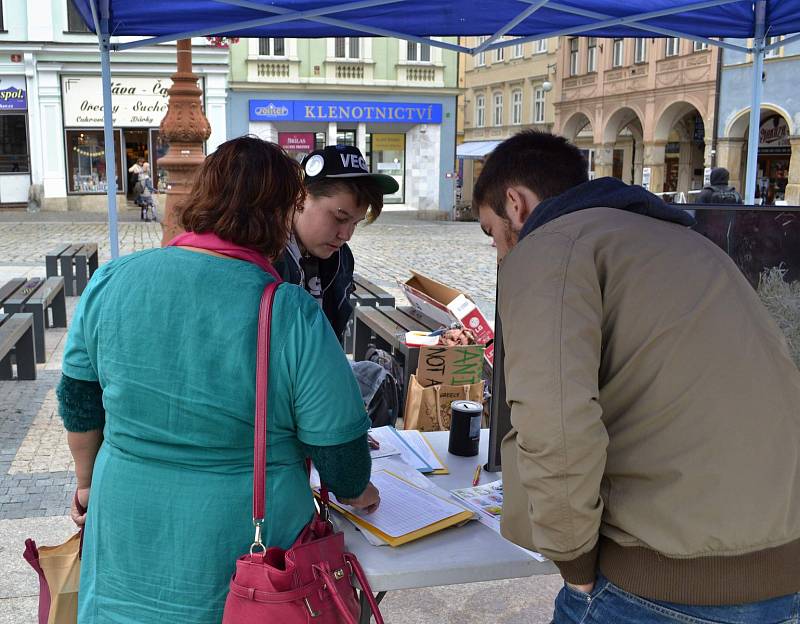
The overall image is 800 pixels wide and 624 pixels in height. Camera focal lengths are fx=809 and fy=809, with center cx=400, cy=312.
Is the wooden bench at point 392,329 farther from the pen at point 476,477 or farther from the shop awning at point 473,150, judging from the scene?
the shop awning at point 473,150

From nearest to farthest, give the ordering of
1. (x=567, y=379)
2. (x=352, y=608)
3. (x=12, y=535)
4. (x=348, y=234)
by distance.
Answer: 1. (x=567, y=379)
2. (x=352, y=608)
3. (x=348, y=234)
4. (x=12, y=535)

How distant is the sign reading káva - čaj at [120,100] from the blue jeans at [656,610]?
2479 cm

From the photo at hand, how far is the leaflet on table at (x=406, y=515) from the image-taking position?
2.00 m

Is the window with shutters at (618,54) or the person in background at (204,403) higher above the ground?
the window with shutters at (618,54)

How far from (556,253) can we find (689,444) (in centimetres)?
40

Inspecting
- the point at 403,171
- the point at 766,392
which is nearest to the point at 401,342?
the point at 766,392

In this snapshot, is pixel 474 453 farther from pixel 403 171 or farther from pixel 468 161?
pixel 468 161

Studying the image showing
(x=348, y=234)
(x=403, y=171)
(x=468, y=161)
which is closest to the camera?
(x=348, y=234)

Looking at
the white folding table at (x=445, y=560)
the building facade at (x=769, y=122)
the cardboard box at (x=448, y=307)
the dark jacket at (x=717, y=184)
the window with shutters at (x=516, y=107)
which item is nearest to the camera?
the white folding table at (x=445, y=560)

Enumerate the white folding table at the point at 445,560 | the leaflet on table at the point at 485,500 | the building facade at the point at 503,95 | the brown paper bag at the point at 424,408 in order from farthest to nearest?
the building facade at the point at 503,95 → the brown paper bag at the point at 424,408 → the leaflet on table at the point at 485,500 → the white folding table at the point at 445,560

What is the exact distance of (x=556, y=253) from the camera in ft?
4.75

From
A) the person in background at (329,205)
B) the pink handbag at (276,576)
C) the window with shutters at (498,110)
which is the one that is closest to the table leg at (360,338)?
the person in background at (329,205)

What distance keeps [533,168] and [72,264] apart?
9117 mm

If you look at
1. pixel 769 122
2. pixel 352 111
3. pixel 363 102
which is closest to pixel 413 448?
pixel 352 111
